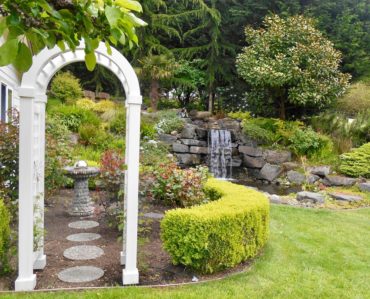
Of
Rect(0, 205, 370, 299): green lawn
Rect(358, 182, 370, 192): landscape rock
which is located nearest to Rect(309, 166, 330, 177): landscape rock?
Rect(358, 182, 370, 192): landscape rock

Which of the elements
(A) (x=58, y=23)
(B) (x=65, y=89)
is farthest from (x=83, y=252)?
(B) (x=65, y=89)

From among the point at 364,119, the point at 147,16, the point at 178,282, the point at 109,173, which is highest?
the point at 147,16

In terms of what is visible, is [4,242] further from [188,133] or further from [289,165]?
[289,165]

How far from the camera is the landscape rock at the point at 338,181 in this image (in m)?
10.4

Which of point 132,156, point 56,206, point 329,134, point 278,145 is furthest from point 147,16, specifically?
point 132,156

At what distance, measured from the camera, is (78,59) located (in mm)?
3701

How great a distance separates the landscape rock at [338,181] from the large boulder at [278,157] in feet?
5.70

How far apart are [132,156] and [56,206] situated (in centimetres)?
368

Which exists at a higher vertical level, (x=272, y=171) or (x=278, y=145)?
(x=278, y=145)

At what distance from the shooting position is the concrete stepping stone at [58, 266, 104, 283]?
3629 millimetres

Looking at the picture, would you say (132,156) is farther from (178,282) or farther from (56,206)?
(56,206)

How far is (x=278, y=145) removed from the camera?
1285cm

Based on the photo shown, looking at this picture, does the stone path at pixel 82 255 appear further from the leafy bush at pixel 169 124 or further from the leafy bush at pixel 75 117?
the leafy bush at pixel 169 124

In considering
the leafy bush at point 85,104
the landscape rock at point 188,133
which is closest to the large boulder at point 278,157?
the landscape rock at point 188,133
